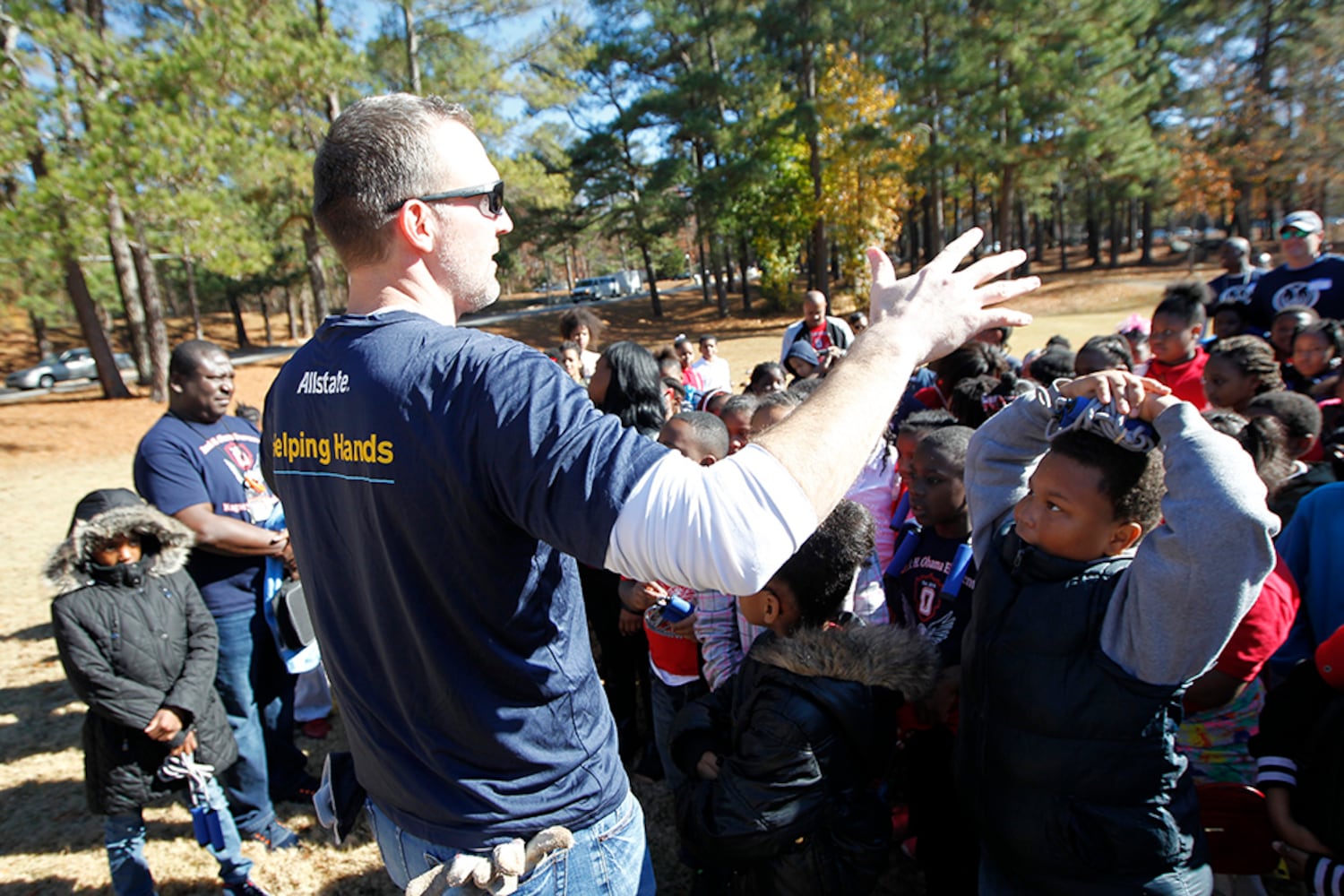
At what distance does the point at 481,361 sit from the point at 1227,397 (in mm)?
4213

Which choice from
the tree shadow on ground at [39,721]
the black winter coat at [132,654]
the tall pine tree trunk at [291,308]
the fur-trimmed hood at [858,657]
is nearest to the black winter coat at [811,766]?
the fur-trimmed hood at [858,657]

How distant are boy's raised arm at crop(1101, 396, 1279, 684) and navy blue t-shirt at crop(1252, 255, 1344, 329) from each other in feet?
17.8

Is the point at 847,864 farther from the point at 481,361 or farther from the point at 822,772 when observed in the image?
the point at 481,361

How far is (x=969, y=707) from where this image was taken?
82.9 inches

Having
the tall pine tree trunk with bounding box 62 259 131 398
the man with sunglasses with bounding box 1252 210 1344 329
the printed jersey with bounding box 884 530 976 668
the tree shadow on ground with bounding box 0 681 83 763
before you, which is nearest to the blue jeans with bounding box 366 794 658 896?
the printed jersey with bounding box 884 530 976 668

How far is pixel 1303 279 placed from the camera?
5891 mm

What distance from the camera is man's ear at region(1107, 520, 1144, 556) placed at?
1932 millimetres

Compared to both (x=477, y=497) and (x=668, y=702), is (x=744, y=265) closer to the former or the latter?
(x=668, y=702)

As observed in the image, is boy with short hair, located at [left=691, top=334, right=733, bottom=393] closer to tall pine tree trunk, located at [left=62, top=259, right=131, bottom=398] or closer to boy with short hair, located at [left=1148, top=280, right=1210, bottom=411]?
boy with short hair, located at [left=1148, top=280, right=1210, bottom=411]

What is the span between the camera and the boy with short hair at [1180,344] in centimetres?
468

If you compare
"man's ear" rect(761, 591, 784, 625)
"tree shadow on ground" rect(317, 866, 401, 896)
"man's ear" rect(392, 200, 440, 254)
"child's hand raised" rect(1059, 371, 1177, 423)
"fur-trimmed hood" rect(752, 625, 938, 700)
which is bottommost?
"tree shadow on ground" rect(317, 866, 401, 896)

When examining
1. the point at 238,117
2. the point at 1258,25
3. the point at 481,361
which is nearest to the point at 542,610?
the point at 481,361

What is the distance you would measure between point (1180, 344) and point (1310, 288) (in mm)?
2064

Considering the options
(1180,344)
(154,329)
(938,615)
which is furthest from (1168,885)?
(154,329)
